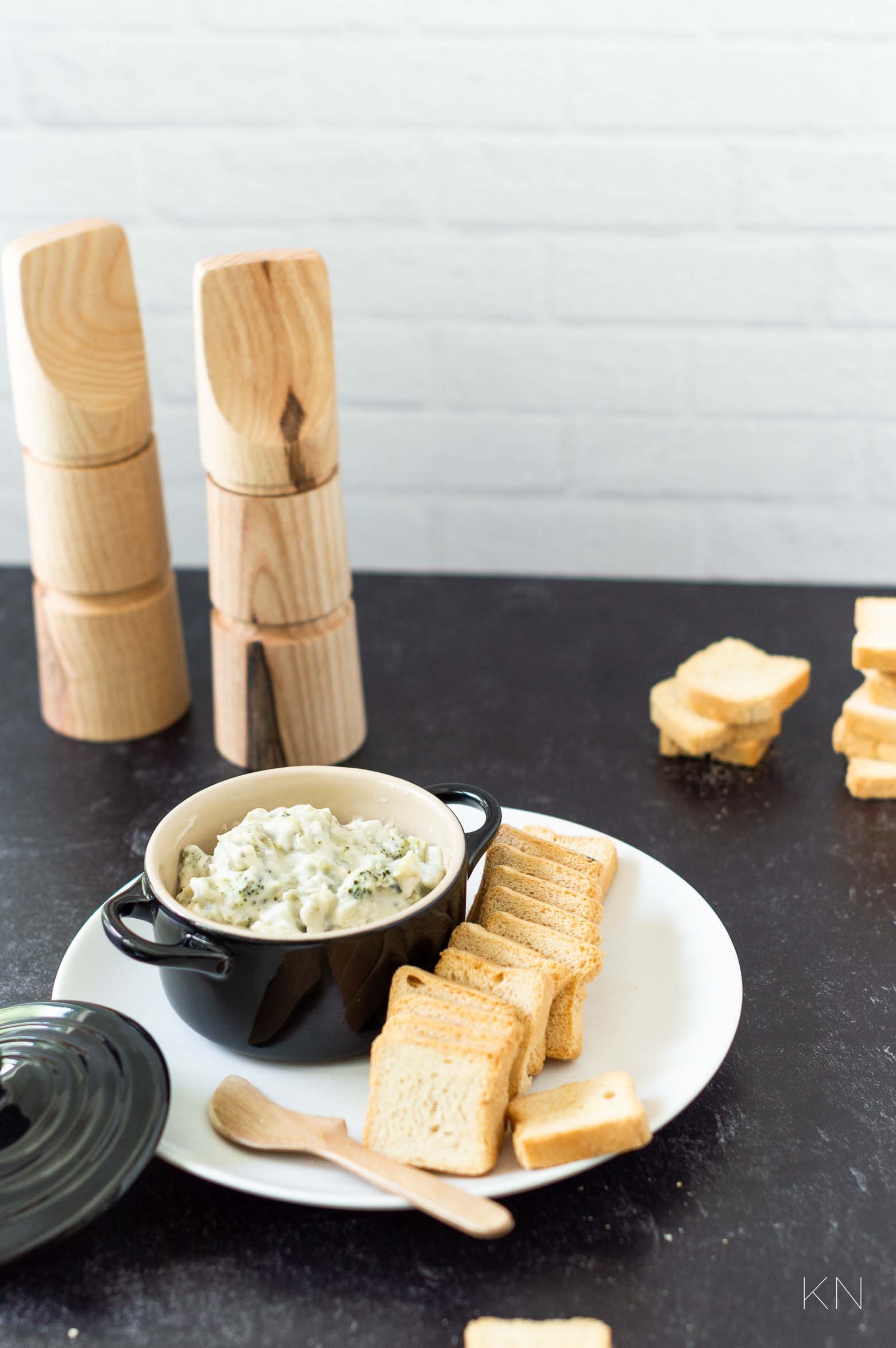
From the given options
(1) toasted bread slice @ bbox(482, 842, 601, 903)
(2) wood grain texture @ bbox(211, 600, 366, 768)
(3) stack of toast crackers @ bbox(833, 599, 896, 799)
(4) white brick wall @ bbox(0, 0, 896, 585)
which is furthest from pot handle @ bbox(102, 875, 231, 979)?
(4) white brick wall @ bbox(0, 0, 896, 585)

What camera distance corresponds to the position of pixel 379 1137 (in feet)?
2.65

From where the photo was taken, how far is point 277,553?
1.22 m

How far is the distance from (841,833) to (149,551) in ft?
2.43

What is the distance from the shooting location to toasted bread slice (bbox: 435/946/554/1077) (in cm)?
84

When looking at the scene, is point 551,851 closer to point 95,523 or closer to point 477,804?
point 477,804

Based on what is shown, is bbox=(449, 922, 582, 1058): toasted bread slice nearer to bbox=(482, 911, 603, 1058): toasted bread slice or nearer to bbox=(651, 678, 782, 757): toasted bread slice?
bbox=(482, 911, 603, 1058): toasted bread slice

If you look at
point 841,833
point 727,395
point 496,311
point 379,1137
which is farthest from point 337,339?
point 379,1137

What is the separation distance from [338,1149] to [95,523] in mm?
713

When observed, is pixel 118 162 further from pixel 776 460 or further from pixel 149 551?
pixel 776 460

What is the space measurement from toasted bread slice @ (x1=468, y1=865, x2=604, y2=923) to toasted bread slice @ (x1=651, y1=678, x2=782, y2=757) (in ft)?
1.15

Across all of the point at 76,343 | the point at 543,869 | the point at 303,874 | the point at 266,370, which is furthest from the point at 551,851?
the point at 76,343

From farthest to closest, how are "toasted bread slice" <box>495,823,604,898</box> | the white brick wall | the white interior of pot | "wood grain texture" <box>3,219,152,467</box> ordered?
the white brick wall → "wood grain texture" <box>3,219,152,467</box> → "toasted bread slice" <box>495,823,604,898</box> → the white interior of pot

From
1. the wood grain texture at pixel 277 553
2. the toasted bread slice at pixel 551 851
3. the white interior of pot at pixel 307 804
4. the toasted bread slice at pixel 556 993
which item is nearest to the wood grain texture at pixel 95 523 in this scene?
the wood grain texture at pixel 277 553

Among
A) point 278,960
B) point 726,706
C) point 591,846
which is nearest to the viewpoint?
point 278,960
